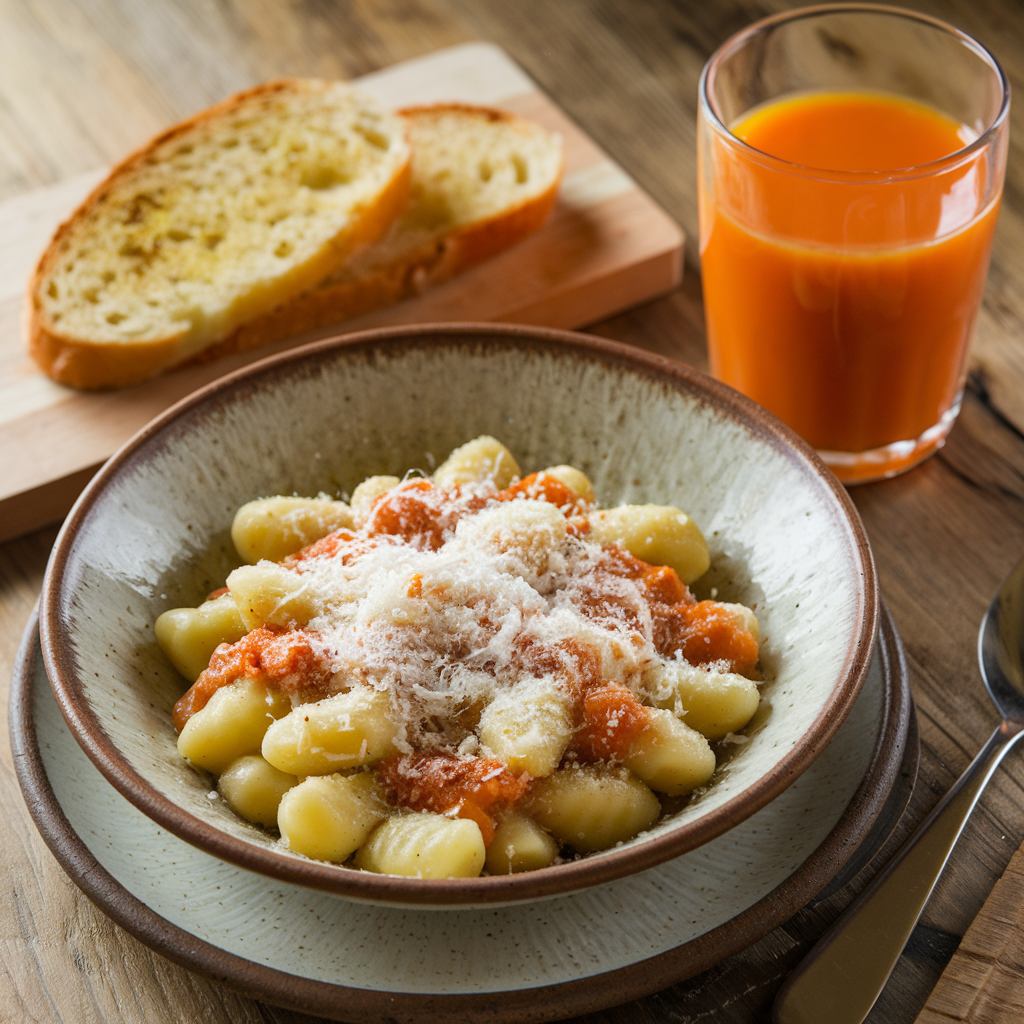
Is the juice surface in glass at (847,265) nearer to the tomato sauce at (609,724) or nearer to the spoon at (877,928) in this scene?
the spoon at (877,928)

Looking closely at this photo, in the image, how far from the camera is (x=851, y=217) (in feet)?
5.32

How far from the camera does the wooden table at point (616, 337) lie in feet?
4.09

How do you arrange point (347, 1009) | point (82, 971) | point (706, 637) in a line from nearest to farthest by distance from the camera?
1. point (347, 1009)
2. point (82, 971)
3. point (706, 637)

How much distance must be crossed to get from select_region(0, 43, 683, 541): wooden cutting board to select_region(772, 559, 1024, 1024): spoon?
112cm

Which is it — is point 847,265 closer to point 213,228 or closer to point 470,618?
point 470,618

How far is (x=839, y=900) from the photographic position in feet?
4.20

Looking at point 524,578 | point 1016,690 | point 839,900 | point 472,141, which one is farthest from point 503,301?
point 839,900

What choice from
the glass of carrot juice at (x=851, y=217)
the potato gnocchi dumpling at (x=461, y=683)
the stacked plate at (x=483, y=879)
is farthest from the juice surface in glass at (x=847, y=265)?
the potato gnocchi dumpling at (x=461, y=683)

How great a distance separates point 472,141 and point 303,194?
39 cm

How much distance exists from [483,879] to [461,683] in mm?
266

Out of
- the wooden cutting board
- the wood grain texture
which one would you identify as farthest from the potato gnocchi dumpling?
the wooden cutting board

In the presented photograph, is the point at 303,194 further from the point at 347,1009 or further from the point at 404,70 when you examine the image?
the point at 347,1009

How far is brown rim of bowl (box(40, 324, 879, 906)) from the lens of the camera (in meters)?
1.06

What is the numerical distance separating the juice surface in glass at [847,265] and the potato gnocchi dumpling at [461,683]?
18.0 inches
